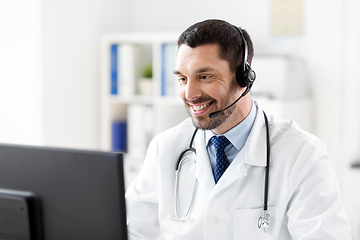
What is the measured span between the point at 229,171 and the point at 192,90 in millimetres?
275

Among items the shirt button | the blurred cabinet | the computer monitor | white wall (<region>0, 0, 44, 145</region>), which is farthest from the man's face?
white wall (<region>0, 0, 44, 145</region>)

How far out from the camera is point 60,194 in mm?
1058

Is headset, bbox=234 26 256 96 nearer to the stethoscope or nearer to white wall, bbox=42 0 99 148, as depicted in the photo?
the stethoscope

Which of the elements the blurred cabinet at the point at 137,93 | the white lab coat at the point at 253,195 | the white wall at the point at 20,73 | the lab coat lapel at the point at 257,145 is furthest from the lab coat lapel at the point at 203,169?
the white wall at the point at 20,73

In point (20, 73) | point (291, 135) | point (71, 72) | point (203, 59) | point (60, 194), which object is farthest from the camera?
point (71, 72)

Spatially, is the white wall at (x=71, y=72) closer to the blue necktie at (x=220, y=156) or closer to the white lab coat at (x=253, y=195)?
the white lab coat at (x=253, y=195)

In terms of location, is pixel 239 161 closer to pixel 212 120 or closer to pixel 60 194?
pixel 212 120

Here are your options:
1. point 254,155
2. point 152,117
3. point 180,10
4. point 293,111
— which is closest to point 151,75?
point 152,117

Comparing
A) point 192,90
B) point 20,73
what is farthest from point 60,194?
point 20,73

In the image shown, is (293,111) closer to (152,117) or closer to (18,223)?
(152,117)

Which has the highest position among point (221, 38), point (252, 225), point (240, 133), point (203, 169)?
point (221, 38)

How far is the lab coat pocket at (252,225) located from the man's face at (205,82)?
263 mm

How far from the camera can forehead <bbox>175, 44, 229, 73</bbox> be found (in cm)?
123

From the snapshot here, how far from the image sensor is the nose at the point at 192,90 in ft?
4.09
